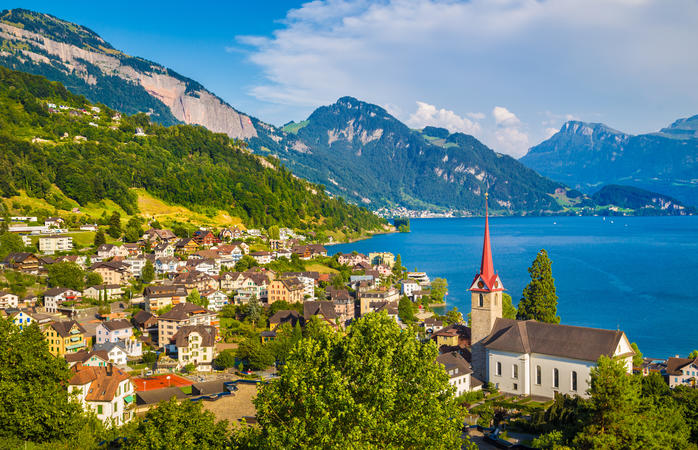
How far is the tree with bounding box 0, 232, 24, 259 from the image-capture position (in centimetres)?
6562

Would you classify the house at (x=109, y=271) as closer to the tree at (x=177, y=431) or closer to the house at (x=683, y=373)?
the tree at (x=177, y=431)

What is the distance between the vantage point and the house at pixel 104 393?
28.5 meters

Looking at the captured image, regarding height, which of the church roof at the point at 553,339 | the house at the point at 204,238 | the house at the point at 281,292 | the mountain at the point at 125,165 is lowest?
the house at the point at 281,292

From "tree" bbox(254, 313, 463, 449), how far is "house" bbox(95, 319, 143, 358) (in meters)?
32.8

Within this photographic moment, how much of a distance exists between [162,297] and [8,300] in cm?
1351

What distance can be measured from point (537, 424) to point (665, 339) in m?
34.5

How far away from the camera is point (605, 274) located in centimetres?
9031

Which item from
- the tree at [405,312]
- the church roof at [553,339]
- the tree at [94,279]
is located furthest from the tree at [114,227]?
the church roof at [553,339]

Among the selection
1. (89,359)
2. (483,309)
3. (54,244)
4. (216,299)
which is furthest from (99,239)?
(483,309)

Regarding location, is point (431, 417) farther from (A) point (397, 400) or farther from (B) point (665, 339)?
(B) point (665, 339)

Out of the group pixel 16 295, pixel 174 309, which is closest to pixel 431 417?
pixel 174 309

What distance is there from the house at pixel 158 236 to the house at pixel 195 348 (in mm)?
42764

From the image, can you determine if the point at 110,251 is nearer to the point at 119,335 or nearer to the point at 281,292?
the point at 281,292

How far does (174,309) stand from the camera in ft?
161
